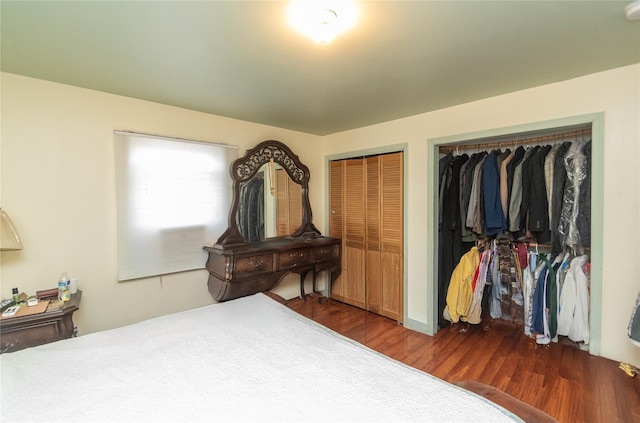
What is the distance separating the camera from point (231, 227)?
289 cm

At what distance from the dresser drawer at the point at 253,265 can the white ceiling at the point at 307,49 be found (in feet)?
5.04

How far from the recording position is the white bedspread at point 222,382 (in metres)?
0.90

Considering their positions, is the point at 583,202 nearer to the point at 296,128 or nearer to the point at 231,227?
the point at 296,128

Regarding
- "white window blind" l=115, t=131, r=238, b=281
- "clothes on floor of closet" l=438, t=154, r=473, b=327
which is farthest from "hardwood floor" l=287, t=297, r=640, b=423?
"white window blind" l=115, t=131, r=238, b=281

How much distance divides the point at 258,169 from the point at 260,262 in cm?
107

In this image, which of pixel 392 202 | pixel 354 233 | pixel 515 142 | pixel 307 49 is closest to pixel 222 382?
pixel 307 49

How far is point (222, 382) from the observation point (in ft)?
3.46

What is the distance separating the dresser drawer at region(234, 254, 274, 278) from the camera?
270 centimetres

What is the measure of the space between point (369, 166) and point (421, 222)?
0.94m

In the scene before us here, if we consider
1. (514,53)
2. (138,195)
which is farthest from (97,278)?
(514,53)

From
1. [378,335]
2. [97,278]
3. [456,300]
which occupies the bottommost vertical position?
[378,335]

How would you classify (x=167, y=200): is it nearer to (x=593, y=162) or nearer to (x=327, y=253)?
(x=327, y=253)

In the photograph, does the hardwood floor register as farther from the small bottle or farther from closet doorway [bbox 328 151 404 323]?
the small bottle

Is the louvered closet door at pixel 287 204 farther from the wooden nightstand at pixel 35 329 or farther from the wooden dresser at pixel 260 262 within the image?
the wooden nightstand at pixel 35 329
